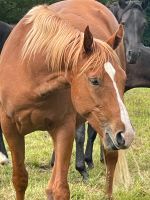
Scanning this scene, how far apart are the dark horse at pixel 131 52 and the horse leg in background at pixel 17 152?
1.51 m

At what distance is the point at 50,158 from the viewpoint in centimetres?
682

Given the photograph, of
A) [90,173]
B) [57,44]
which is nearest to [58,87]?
[57,44]

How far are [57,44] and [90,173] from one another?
2.87 metres

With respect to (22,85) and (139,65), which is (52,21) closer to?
(22,85)

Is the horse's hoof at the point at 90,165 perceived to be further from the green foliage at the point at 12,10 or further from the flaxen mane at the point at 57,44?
the green foliage at the point at 12,10

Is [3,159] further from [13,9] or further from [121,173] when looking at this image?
[13,9]

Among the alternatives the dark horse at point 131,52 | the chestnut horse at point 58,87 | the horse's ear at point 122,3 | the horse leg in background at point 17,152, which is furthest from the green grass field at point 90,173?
the horse's ear at point 122,3

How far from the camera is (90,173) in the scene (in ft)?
19.5

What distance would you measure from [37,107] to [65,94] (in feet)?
0.76

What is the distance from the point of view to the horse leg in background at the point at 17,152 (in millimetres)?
3932

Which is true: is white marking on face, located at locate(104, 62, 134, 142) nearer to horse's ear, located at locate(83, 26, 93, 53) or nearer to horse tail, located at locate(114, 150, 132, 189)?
horse's ear, located at locate(83, 26, 93, 53)

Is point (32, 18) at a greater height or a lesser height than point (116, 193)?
greater

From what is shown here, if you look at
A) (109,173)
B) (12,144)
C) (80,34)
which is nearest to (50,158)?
(109,173)

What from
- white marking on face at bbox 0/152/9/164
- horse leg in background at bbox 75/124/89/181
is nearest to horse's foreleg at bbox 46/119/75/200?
horse leg in background at bbox 75/124/89/181
